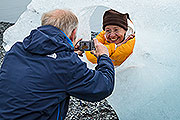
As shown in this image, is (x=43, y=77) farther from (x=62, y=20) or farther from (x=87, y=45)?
(x=87, y=45)

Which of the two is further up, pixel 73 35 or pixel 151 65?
pixel 73 35

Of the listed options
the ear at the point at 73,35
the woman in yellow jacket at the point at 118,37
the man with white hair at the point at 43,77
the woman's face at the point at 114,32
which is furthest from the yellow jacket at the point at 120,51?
the man with white hair at the point at 43,77

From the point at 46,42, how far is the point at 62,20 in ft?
0.64

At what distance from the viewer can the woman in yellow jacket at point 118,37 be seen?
8.22 ft

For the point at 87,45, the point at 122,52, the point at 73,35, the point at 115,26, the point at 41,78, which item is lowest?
the point at 122,52

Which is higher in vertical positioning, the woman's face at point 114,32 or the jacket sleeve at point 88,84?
the jacket sleeve at point 88,84

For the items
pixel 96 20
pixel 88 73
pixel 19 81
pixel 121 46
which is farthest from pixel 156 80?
pixel 96 20

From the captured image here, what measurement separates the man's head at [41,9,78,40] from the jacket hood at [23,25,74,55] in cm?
4

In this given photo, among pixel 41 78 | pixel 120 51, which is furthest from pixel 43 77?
pixel 120 51

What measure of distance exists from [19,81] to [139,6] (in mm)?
1372

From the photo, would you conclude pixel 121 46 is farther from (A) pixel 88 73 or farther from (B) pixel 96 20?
(B) pixel 96 20

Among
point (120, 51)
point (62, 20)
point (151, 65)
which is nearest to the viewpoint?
point (62, 20)

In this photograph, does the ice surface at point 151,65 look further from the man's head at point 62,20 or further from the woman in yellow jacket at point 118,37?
the man's head at point 62,20

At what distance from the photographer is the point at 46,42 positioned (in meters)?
1.21
